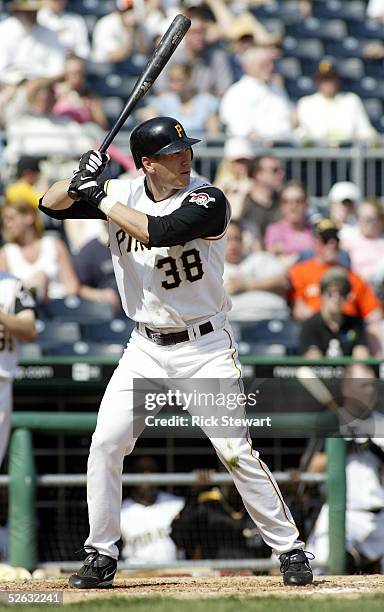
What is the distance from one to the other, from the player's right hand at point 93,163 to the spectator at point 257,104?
17.2 feet

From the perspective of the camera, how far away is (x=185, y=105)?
992 cm

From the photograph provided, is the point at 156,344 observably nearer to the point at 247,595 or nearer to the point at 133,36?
the point at 247,595

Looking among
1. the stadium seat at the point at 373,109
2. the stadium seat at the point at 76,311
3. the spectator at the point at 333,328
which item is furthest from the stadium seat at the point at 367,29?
the stadium seat at the point at 76,311

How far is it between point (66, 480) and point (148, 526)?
1.64 feet

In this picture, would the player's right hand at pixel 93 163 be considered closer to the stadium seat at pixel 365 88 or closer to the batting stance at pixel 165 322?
the batting stance at pixel 165 322

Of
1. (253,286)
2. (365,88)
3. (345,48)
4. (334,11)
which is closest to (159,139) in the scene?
(253,286)

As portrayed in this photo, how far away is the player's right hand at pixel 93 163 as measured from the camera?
4578 mm

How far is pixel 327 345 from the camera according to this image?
24.2 ft

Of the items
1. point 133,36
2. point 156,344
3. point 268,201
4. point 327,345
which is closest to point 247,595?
point 156,344

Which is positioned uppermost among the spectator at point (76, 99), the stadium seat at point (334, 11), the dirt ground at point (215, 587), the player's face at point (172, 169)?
the stadium seat at point (334, 11)

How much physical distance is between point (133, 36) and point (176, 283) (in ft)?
21.0

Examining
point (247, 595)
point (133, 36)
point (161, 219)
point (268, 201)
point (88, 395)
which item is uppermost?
point (133, 36)

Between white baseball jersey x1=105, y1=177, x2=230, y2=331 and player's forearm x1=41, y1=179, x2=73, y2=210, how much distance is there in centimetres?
20

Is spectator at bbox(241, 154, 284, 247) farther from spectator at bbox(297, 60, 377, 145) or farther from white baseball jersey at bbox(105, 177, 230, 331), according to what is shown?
white baseball jersey at bbox(105, 177, 230, 331)
